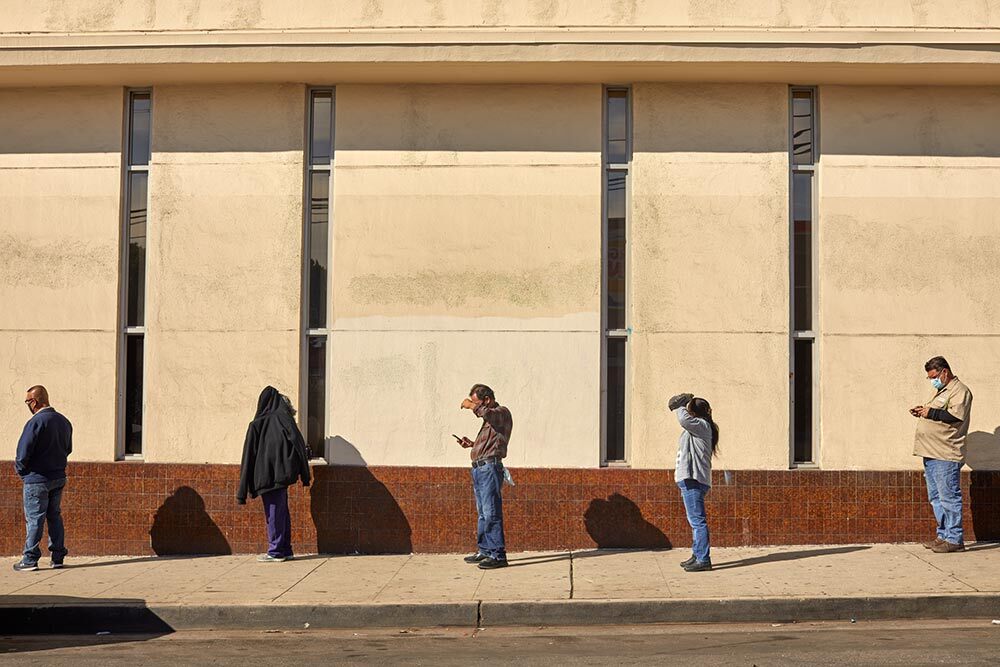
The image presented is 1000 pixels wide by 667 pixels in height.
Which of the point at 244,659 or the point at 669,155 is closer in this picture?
the point at 244,659

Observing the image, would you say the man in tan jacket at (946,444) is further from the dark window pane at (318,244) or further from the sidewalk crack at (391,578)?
the dark window pane at (318,244)

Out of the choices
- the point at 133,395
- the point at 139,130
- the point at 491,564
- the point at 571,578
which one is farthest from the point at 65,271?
the point at 571,578

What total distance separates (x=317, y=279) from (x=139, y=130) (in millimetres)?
A: 2475

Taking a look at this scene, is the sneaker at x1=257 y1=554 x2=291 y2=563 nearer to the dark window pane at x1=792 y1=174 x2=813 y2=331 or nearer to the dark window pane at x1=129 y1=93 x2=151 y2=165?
the dark window pane at x1=129 y1=93 x2=151 y2=165

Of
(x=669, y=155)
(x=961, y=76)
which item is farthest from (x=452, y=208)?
(x=961, y=76)

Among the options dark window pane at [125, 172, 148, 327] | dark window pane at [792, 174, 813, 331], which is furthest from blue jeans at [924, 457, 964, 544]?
dark window pane at [125, 172, 148, 327]

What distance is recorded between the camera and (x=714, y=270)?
1228 cm

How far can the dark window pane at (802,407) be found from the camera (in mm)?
12344

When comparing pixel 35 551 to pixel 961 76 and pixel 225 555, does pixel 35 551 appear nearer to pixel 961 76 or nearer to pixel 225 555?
pixel 225 555

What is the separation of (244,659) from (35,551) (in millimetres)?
4346

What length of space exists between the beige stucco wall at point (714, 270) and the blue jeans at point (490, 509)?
63.0 inches

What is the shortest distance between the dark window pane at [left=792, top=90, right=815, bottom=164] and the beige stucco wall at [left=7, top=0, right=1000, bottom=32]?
2.41 ft

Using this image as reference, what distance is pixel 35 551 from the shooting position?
11898mm

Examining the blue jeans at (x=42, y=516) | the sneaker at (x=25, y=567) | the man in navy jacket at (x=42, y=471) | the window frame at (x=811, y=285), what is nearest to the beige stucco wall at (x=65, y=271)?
the man in navy jacket at (x=42, y=471)
